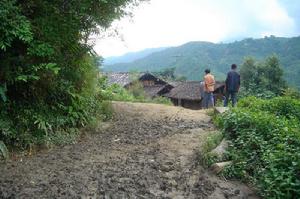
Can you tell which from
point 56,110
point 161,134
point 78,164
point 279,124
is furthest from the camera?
point 161,134

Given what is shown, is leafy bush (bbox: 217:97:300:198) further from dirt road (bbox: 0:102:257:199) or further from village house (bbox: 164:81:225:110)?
village house (bbox: 164:81:225:110)

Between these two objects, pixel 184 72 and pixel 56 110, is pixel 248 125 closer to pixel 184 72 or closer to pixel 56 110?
pixel 56 110

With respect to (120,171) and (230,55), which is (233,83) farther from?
(230,55)

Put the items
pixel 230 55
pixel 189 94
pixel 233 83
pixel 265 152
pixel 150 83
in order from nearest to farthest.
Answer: pixel 265 152
pixel 233 83
pixel 189 94
pixel 150 83
pixel 230 55

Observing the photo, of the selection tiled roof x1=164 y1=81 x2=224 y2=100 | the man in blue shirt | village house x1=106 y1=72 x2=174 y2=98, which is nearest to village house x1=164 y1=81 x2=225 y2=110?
tiled roof x1=164 y1=81 x2=224 y2=100

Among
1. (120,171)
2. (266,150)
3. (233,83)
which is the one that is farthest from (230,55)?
(120,171)

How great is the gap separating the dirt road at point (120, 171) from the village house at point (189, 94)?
28.3 m

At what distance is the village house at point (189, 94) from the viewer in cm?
3653

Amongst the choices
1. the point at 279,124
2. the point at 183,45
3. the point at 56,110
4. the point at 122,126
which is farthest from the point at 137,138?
the point at 183,45

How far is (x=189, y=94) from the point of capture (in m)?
38.3

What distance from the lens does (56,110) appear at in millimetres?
7746

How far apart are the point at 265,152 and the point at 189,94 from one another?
32662 millimetres

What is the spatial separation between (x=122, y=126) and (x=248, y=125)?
338 centimetres

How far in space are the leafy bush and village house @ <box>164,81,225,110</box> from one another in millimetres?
28635
